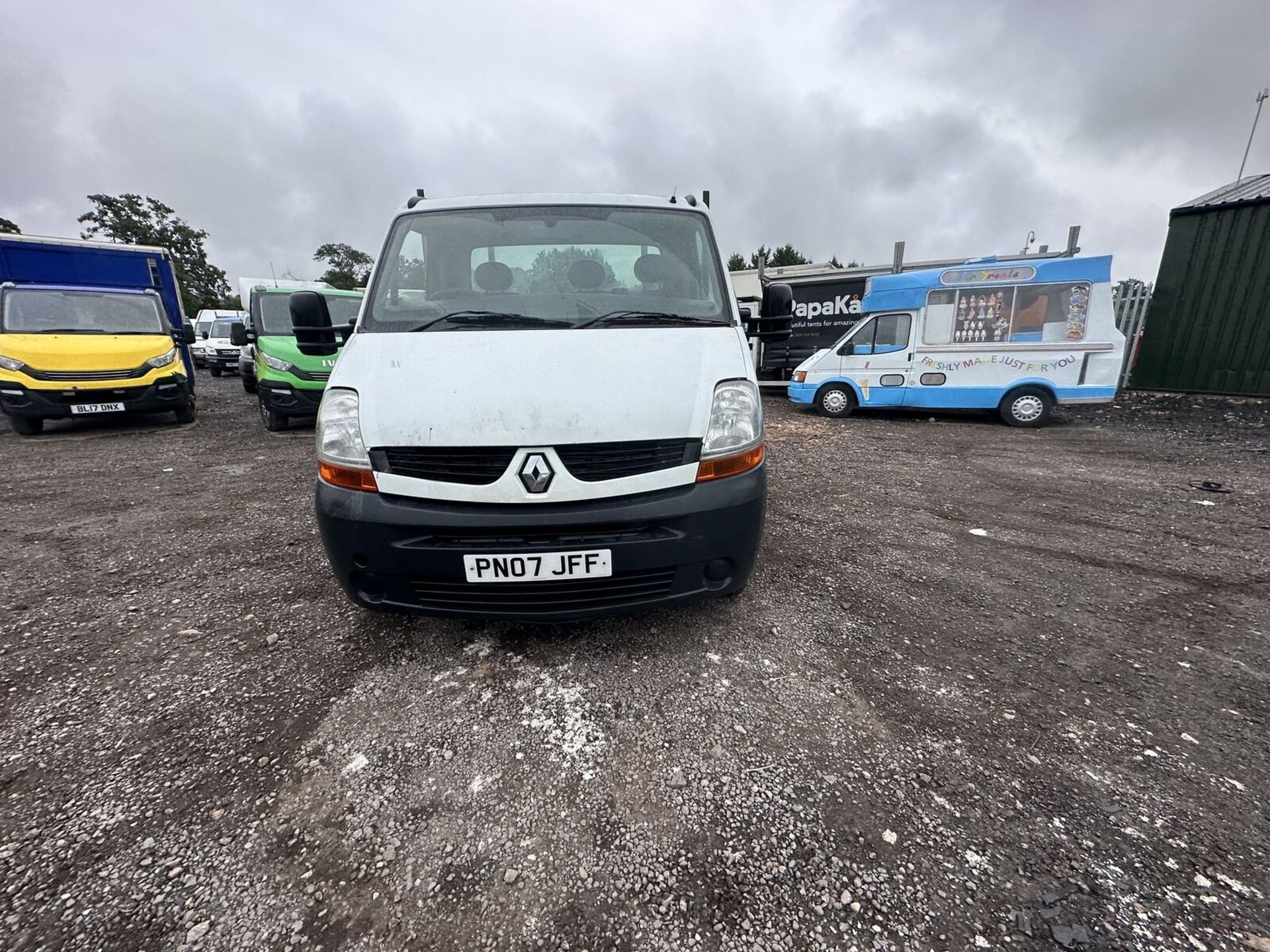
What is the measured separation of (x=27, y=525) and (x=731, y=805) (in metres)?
5.65

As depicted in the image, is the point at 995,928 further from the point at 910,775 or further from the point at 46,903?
the point at 46,903

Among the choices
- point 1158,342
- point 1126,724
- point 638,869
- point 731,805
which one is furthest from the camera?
point 1158,342

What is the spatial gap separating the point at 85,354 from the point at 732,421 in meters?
9.01

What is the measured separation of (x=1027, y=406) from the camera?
8523 millimetres

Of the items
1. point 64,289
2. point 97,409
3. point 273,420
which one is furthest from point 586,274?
point 64,289

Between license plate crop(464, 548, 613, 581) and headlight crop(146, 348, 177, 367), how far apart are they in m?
8.44

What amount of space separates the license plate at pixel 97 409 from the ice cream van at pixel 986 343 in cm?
1076

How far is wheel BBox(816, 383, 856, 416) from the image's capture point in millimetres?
9656

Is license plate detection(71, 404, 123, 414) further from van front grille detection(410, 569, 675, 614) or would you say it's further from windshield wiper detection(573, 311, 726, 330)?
windshield wiper detection(573, 311, 726, 330)

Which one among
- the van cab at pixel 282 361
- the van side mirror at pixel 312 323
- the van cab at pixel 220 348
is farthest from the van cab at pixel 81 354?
the van cab at pixel 220 348

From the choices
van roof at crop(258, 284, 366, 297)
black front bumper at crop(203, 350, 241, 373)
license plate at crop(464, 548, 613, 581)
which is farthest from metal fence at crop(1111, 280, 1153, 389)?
black front bumper at crop(203, 350, 241, 373)

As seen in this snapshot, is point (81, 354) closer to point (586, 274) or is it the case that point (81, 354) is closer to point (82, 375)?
point (82, 375)

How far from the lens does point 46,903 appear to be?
54.6 inches

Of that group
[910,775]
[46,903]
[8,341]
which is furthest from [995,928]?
[8,341]
